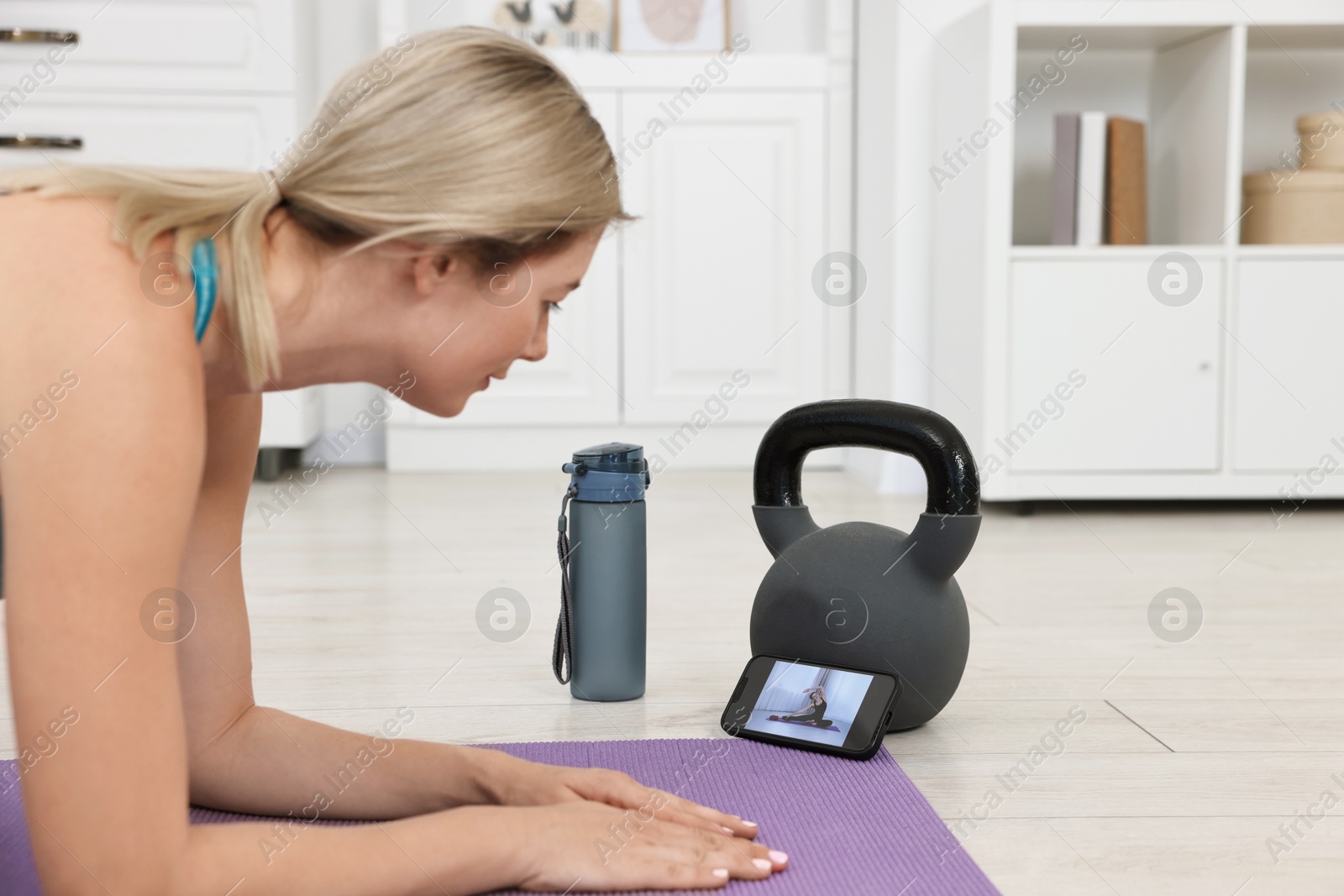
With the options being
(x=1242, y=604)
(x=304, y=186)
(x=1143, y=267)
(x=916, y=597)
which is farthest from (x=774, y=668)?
(x=1143, y=267)

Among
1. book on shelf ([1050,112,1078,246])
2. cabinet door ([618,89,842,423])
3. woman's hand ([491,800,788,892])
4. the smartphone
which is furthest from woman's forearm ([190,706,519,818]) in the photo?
cabinet door ([618,89,842,423])

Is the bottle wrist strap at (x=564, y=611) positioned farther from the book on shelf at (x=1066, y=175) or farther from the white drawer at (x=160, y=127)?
the white drawer at (x=160, y=127)

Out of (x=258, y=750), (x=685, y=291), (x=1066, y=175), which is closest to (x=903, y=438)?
(x=258, y=750)

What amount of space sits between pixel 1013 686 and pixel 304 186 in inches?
39.3

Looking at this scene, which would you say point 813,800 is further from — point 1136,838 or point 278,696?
point 278,696

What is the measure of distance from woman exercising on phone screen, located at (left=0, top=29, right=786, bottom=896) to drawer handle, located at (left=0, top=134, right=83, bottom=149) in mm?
2222

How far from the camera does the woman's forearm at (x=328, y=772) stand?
921 mm

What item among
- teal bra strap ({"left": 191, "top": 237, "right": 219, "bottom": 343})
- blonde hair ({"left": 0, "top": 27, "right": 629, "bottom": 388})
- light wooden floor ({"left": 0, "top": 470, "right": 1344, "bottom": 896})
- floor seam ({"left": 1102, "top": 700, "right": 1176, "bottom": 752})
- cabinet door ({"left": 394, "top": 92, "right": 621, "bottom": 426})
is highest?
blonde hair ({"left": 0, "top": 27, "right": 629, "bottom": 388})

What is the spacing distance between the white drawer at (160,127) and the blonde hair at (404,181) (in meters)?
2.22

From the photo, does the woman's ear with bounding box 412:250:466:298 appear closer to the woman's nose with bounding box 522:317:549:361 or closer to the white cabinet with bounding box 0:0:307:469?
the woman's nose with bounding box 522:317:549:361

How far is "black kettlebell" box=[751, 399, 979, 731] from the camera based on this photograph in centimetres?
118

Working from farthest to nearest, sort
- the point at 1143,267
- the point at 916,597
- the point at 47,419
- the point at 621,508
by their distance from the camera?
the point at 1143,267 → the point at 621,508 → the point at 916,597 → the point at 47,419

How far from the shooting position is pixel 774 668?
49.1 inches

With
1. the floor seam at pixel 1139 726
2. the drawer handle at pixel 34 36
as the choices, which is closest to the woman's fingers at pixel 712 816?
Result: the floor seam at pixel 1139 726
